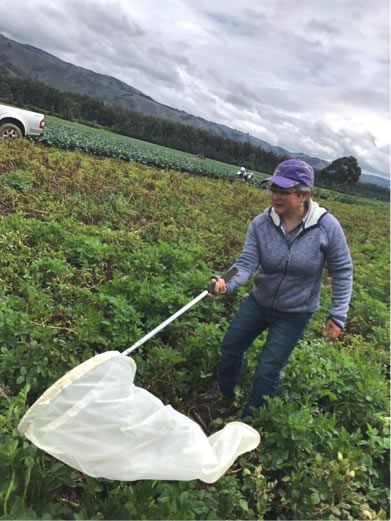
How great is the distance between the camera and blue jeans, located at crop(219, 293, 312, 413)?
9.93 feet

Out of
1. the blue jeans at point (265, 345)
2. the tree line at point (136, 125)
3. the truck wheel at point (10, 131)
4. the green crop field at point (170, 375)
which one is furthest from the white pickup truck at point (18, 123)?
the tree line at point (136, 125)

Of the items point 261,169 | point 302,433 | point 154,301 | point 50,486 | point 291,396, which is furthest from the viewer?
point 261,169

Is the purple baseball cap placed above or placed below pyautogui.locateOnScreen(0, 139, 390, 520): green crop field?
above

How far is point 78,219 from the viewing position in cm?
688

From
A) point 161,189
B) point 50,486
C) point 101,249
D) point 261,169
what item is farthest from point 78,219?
point 261,169

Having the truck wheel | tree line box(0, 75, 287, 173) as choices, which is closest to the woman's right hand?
the truck wheel

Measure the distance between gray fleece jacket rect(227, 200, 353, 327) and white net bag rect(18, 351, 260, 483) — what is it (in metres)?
1.24

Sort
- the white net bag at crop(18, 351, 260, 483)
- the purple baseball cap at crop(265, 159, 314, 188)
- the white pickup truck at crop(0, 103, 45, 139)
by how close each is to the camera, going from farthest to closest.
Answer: the white pickup truck at crop(0, 103, 45, 139) → the purple baseball cap at crop(265, 159, 314, 188) → the white net bag at crop(18, 351, 260, 483)

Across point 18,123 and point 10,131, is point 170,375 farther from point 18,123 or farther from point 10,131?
point 18,123

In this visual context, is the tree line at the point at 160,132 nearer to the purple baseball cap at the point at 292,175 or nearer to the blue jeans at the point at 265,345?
the blue jeans at the point at 265,345

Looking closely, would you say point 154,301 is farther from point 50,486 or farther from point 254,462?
point 50,486

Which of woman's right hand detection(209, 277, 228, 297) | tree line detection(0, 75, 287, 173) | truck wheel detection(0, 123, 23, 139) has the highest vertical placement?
tree line detection(0, 75, 287, 173)

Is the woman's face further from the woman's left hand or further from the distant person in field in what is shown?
the woman's left hand

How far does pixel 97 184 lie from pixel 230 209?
11.9 ft
